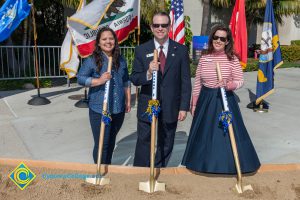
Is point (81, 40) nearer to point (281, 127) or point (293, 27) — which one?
point (281, 127)

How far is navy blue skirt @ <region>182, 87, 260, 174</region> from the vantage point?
3447 mm

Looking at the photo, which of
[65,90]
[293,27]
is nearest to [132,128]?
[65,90]

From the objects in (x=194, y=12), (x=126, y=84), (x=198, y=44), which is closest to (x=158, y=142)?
(x=126, y=84)

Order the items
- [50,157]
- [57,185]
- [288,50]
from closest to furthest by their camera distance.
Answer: [57,185]
[50,157]
[288,50]

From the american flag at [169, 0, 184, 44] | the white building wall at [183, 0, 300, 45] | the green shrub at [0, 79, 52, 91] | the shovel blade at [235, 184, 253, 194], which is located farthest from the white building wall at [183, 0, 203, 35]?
the shovel blade at [235, 184, 253, 194]

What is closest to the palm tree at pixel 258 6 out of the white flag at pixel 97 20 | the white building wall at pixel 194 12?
the white building wall at pixel 194 12

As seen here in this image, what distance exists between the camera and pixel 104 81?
328 cm

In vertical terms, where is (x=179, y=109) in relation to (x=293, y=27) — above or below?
below

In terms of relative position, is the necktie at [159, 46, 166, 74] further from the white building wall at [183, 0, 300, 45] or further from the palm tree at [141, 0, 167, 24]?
the white building wall at [183, 0, 300, 45]

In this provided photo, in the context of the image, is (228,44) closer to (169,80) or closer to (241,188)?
A: (169,80)

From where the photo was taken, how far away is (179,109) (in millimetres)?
3619

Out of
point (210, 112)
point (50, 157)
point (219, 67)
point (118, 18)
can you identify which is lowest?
point (50, 157)

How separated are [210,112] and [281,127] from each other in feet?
10.0

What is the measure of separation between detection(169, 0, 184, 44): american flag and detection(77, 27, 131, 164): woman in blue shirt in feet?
13.7
